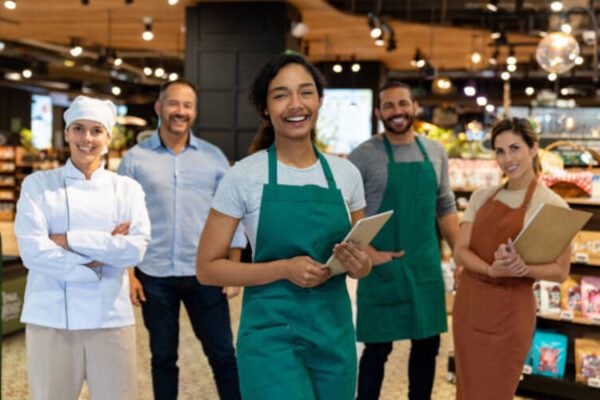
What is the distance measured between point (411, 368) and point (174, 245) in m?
1.29

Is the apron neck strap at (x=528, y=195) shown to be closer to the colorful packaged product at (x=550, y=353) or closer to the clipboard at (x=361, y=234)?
the clipboard at (x=361, y=234)

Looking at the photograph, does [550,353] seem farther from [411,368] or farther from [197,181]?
[197,181]

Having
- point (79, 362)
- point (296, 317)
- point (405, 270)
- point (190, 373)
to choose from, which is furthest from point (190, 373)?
point (296, 317)

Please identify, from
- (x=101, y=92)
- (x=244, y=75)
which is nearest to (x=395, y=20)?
(x=244, y=75)

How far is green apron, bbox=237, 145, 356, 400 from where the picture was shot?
7.15ft

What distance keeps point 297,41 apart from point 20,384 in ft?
24.2

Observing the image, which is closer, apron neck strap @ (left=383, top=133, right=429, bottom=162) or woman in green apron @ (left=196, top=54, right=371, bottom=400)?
woman in green apron @ (left=196, top=54, right=371, bottom=400)

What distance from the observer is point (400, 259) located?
145 inches

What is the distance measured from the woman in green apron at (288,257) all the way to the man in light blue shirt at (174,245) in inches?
50.9

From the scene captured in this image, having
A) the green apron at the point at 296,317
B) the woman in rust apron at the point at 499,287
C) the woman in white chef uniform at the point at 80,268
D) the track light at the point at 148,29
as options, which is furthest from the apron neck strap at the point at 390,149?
the track light at the point at 148,29

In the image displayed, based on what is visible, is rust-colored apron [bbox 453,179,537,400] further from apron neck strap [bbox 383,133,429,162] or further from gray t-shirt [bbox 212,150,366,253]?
gray t-shirt [bbox 212,150,366,253]

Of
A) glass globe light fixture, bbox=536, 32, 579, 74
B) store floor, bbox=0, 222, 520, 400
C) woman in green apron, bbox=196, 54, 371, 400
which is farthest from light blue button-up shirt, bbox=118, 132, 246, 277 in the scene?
glass globe light fixture, bbox=536, 32, 579, 74

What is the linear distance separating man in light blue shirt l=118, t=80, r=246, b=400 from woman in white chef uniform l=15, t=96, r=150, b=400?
522mm

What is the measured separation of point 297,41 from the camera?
37.0ft
